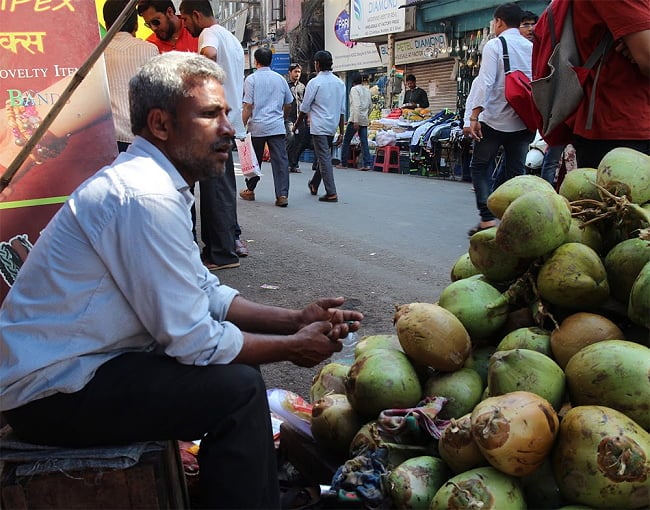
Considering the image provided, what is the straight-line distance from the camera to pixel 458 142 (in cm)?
1154

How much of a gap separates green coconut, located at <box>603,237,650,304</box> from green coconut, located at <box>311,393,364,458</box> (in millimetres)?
970

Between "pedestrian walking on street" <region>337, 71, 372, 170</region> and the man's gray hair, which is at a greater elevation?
the man's gray hair

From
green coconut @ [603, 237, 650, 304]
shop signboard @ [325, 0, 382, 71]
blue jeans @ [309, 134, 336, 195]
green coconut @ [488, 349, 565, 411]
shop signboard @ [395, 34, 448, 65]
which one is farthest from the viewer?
shop signboard @ [325, 0, 382, 71]

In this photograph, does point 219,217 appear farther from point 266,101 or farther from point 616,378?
point 616,378

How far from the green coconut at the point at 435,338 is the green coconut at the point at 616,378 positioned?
367 mm

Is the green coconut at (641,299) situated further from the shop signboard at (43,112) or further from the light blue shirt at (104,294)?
the shop signboard at (43,112)

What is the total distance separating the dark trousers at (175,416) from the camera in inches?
64.0

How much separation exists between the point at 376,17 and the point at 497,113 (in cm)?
1240

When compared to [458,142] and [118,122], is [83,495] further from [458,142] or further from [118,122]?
[458,142]

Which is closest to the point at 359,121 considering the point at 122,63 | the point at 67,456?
the point at 122,63

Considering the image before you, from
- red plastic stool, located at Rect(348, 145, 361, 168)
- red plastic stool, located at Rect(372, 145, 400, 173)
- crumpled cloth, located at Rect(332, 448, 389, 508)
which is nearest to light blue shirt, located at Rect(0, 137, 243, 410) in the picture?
crumpled cloth, located at Rect(332, 448, 389, 508)

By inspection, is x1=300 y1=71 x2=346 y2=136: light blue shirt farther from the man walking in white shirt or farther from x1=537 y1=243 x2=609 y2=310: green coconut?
x1=537 y1=243 x2=609 y2=310: green coconut

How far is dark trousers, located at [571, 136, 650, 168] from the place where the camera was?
3.07 metres

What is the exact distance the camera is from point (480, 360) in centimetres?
223
